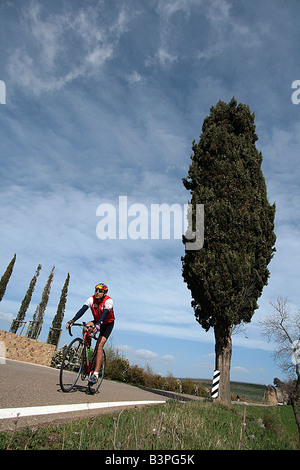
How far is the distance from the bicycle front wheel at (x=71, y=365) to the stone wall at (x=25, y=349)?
12.3m

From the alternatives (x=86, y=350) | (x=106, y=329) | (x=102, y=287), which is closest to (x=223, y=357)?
(x=106, y=329)

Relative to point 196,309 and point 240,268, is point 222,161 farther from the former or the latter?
point 196,309

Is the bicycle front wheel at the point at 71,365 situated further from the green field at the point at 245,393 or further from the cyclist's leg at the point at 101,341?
the green field at the point at 245,393

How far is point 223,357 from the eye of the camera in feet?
38.0

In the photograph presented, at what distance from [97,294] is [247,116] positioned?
47.0ft

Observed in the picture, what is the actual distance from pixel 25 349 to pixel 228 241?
13.2m

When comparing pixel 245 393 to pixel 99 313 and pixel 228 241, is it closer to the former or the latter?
pixel 228 241

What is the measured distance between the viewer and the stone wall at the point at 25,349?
50.4 ft

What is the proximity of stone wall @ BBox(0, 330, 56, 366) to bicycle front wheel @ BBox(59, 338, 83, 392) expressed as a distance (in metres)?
12.3

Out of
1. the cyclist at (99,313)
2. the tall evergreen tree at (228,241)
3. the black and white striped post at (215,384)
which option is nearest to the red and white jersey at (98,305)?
the cyclist at (99,313)

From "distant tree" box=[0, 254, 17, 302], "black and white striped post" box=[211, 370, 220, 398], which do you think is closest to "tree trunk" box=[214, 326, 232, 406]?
"black and white striped post" box=[211, 370, 220, 398]
